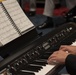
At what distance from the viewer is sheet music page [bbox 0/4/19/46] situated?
1.36m

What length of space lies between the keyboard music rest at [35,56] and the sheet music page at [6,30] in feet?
0.30

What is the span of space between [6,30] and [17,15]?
180 mm

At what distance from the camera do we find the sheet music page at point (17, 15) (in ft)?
4.91

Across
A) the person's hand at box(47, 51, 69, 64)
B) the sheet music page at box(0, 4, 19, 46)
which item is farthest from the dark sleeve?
the sheet music page at box(0, 4, 19, 46)

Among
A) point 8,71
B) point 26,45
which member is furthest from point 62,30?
point 8,71

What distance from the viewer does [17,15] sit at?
155 cm

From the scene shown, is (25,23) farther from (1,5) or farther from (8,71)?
(8,71)

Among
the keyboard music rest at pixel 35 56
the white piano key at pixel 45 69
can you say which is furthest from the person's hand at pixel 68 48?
the white piano key at pixel 45 69

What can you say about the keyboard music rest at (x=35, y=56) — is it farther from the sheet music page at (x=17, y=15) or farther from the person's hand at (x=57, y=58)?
the sheet music page at (x=17, y=15)

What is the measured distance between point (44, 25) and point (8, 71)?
3.25 metres

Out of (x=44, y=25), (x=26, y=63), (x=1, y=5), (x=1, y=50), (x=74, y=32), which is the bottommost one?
(x=44, y=25)

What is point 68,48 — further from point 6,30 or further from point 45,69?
point 6,30

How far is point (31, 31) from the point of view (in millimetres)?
1607

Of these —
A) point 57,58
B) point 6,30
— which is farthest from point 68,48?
point 6,30
